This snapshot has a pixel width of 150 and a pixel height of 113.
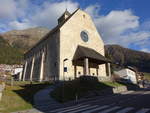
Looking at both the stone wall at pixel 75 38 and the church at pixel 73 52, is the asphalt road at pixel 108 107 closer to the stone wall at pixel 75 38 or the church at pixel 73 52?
Answer: the church at pixel 73 52

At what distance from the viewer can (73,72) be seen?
105 ft

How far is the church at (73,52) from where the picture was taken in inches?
1219

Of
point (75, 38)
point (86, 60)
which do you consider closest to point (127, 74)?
point (75, 38)

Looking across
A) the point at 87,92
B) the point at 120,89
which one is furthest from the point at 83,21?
the point at 87,92

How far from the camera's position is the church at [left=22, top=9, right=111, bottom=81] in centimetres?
3097

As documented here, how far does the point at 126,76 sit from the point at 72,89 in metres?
47.3

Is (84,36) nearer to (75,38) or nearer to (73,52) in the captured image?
(75,38)

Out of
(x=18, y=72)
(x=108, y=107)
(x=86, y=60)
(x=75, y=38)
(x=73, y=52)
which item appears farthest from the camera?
(x=18, y=72)

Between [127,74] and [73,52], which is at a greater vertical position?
[73,52]

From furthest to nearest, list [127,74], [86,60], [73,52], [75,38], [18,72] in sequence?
[127,74], [18,72], [75,38], [73,52], [86,60]

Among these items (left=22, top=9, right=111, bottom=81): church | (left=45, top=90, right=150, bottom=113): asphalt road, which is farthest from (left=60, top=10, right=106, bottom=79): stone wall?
(left=45, top=90, right=150, bottom=113): asphalt road

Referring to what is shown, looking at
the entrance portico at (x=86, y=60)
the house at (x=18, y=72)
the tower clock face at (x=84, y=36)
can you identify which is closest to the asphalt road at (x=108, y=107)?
the entrance portico at (x=86, y=60)

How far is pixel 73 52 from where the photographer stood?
33062mm

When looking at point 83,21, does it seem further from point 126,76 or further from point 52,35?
point 126,76
